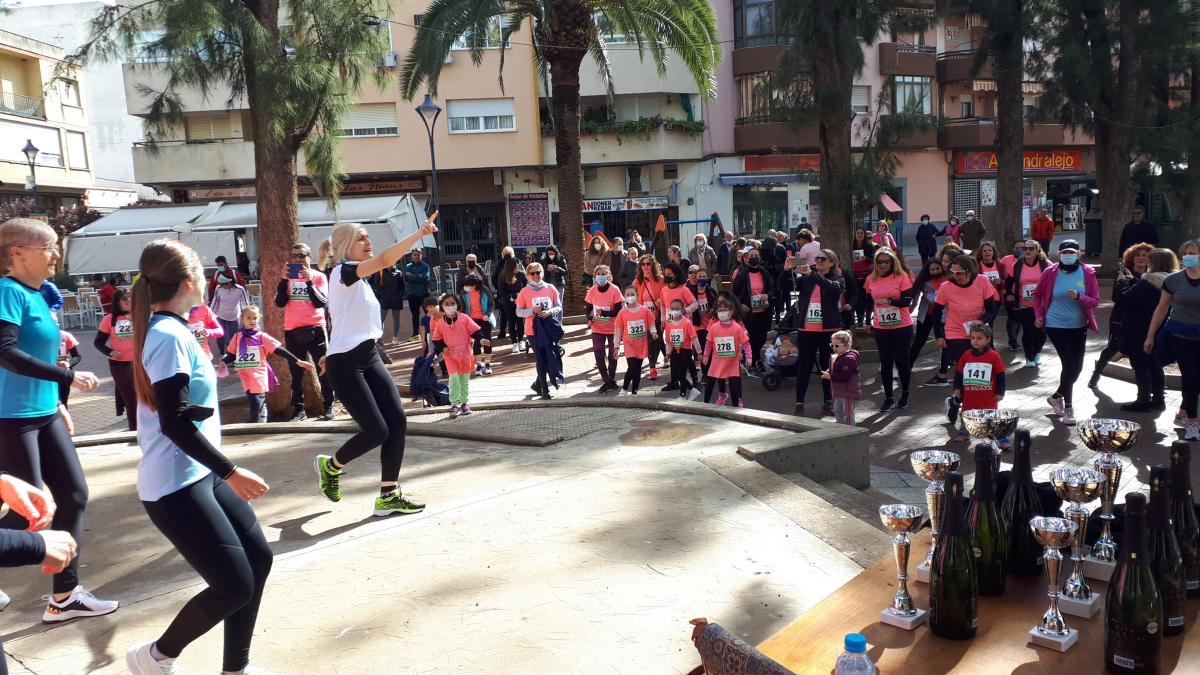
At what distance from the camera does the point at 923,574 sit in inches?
103

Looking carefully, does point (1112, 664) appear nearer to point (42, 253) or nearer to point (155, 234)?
point (42, 253)

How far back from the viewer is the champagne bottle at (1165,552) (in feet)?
7.41

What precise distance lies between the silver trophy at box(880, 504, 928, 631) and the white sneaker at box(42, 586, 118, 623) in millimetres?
3661

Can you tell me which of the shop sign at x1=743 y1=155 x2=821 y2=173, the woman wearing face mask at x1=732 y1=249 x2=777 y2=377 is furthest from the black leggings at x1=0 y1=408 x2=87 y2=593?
the shop sign at x1=743 y1=155 x2=821 y2=173

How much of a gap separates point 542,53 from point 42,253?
1476cm

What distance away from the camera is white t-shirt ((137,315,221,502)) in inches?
129

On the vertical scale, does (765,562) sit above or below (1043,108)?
below

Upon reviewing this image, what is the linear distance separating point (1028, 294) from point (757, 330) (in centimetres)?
341

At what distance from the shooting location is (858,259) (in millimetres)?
15273

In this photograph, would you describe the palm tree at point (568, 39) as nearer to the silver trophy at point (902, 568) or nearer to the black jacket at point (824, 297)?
the black jacket at point (824, 297)

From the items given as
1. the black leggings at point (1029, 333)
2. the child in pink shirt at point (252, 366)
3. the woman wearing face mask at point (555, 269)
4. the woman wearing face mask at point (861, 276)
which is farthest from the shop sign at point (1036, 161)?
the child in pink shirt at point (252, 366)

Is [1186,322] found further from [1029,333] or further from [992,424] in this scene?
[992,424]

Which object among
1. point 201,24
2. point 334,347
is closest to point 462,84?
point 201,24

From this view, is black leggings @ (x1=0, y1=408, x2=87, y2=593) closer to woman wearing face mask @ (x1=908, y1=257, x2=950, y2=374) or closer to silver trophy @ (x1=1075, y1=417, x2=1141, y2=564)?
silver trophy @ (x1=1075, y1=417, x2=1141, y2=564)
